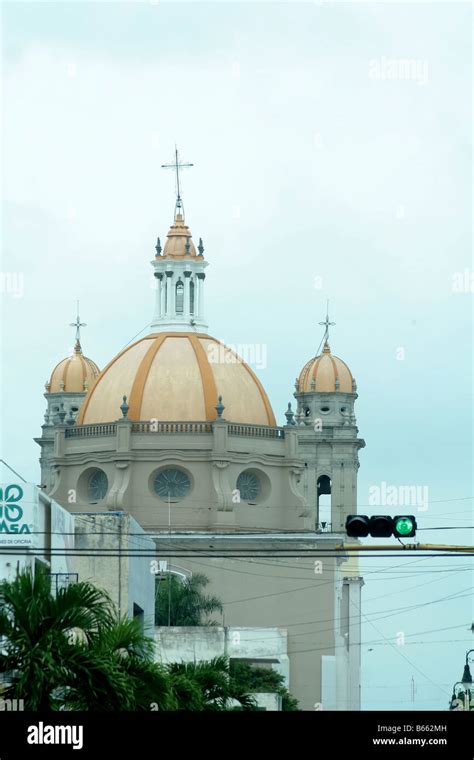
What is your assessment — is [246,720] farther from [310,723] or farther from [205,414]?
[205,414]

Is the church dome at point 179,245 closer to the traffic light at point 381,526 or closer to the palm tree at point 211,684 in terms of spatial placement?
the palm tree at point 211,684

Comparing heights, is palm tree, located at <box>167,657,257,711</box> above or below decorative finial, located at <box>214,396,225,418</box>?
below

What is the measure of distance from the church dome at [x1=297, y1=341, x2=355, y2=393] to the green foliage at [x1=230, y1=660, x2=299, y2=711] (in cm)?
3530

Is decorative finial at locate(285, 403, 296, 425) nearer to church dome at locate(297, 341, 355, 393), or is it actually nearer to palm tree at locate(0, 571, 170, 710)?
church dome at locate(297, 341, 355, 393)

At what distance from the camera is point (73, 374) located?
388 feet

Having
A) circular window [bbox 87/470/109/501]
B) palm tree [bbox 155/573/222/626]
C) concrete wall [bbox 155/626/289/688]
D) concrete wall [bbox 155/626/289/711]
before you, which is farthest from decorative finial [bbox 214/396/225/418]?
concrete wall [bbox 155/626/289/711]

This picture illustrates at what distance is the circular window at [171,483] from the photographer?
99.9 m

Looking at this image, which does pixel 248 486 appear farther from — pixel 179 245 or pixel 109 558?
pixel 109 558

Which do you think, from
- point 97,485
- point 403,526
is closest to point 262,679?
point 97,485

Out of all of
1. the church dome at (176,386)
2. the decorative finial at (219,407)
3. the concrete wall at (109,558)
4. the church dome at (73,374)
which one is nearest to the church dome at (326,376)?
the church dome at (73,374)

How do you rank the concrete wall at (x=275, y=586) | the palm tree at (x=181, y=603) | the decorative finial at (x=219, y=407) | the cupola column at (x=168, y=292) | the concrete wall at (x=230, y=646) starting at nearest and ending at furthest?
1. the concrete wall at (x=230, y=646)
2. the palm tree at (x=181, y=603)
3. the concrete wall at (x=275, y=586)
4. the decorative finial at (x=219, y=407)
5. the cupola column at (x=168, y=292)

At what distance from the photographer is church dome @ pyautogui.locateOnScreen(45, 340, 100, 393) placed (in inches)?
4648

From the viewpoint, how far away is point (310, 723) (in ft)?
89.6

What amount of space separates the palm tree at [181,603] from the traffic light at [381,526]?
1960 inches
